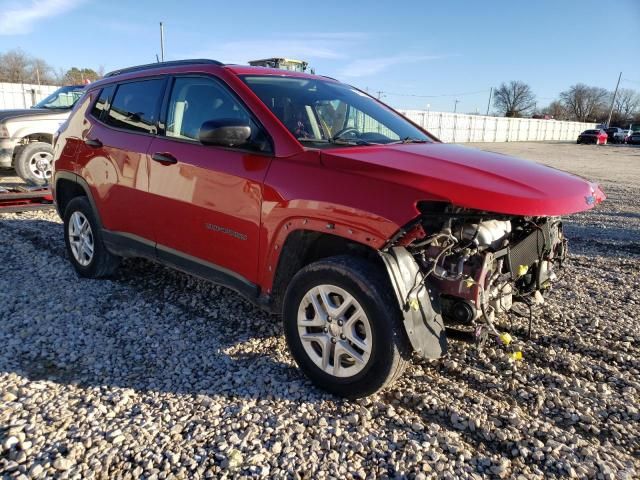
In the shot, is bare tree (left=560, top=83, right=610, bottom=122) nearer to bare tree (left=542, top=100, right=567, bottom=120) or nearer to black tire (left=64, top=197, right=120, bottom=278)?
bare tree (left=542, top=100, right=567, bottom=120)

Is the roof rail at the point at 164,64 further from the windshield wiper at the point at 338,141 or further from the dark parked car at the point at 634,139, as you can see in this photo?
the dark parked car at the point at 634,139

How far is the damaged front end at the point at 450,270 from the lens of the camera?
2543mm

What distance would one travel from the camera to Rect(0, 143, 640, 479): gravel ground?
233cm

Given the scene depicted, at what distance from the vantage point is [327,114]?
11.5ft

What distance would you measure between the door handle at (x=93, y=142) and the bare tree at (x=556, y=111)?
4401 inches

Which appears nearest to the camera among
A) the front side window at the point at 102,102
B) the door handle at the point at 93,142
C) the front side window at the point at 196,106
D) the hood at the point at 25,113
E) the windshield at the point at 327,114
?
the windshield at the point at 327,114

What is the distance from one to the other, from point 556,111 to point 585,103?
5.54 m

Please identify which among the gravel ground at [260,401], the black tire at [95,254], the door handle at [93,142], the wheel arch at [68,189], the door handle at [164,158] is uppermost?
the door handle at [93,142]

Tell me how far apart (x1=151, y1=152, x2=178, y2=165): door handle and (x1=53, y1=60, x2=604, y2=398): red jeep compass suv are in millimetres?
13

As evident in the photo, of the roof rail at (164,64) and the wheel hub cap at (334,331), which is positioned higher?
the roof rail at (164,64)

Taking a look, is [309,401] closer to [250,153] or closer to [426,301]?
[426,301]

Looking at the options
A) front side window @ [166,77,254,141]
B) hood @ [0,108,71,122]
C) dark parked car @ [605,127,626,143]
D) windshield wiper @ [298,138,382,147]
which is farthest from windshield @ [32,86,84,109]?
dark parked car @ [605,127,626,143]

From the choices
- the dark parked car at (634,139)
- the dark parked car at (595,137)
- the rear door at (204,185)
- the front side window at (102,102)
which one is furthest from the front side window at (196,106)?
the dark parked car at (634,139)

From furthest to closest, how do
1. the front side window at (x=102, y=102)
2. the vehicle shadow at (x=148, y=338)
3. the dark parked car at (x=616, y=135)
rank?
the dark parked car at (x=616, y=135) < the front side window at (x=102, y=102) < the vehicle shadow at (x=148, y=338)
